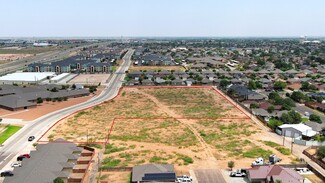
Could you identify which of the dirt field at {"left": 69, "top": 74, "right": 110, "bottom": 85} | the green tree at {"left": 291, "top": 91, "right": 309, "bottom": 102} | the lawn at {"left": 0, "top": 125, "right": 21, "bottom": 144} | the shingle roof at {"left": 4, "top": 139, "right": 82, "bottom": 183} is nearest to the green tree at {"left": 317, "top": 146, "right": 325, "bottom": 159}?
the shingle roof at {"left": 4, "top": 139, "right": 82, "bottom": 183}

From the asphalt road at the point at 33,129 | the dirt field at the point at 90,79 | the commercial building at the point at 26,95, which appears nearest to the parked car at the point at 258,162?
the asphalt road at the point at 33,129

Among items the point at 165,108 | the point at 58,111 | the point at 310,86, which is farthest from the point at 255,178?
the point at 310,86

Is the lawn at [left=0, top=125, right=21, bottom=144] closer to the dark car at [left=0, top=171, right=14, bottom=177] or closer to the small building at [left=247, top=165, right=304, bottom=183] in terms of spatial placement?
the dark car at [left=0, top=171, right=14, bottom=177]

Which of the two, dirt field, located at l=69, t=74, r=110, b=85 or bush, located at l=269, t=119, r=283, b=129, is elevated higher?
dirt field, located at l=69, t=74, r=110, b=85

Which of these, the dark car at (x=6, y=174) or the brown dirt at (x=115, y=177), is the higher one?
the dark car at (x=6, y=174)

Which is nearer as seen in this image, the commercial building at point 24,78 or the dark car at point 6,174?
the dark car at point 6,174

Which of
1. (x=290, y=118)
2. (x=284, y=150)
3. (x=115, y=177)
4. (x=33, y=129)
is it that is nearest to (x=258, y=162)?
(x=284, y=150)

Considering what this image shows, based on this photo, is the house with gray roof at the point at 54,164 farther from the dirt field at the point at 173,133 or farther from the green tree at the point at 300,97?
the green tree at the point at 300,97
